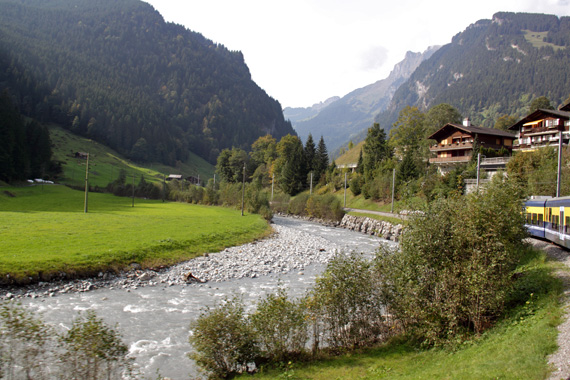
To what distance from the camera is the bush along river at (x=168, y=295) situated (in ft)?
47.6

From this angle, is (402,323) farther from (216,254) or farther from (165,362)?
(216,254)

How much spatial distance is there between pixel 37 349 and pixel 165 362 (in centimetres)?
526

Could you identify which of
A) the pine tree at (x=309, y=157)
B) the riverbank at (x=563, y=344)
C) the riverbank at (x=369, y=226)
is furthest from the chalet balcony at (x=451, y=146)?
the riverbank at (x=563, y=344)

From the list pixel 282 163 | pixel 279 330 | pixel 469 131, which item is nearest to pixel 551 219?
pixel 279 330

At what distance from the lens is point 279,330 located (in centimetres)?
1266

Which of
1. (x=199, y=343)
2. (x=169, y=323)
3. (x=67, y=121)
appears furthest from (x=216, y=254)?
(x=67, y=121)

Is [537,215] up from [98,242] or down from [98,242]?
up

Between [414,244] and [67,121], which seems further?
[67,121]

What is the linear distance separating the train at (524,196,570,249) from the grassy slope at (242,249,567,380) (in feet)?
27.9

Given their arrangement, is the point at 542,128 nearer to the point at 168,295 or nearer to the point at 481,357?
the point at 481,357

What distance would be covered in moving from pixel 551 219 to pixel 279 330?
22.3m

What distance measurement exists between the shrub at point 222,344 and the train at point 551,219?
55.2 ft

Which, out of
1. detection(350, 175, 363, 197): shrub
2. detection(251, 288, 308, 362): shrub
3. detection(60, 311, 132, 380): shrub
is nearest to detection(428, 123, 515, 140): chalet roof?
detection(350, 175, 363, 197): shrub

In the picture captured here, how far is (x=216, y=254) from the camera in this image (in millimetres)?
35312
